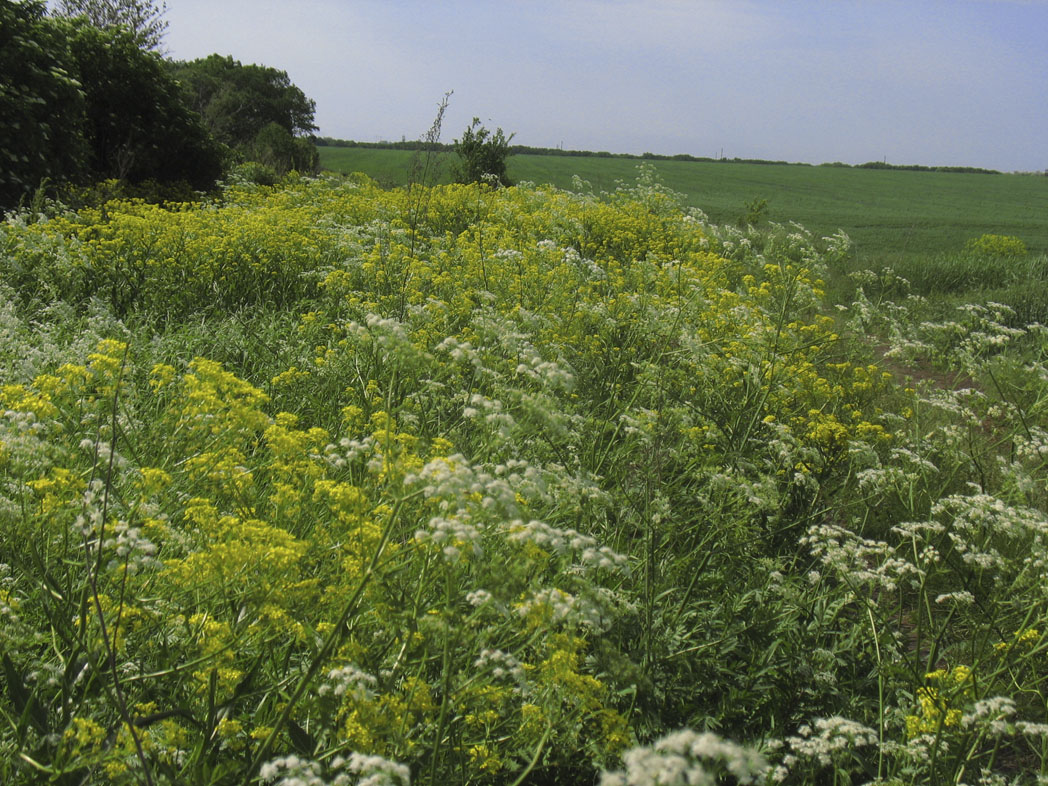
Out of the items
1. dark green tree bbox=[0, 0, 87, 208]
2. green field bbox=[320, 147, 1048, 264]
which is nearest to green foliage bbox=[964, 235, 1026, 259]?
green field bbox=[320, 147, 1048, 264]

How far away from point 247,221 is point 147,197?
6.70m

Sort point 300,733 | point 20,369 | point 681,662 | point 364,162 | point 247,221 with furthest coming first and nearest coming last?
point 364,162 < point 247,221 < point 20,369 < point 681,662 < point 300,733

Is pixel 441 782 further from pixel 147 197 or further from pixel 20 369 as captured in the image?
pixel 147 197

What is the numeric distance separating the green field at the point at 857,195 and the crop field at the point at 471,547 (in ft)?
46.0

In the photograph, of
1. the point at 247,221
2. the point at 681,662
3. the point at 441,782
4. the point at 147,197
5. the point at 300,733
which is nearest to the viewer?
the point at 300,733

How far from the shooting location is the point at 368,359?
4.41 m

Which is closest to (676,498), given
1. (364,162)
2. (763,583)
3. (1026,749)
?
(763,583)

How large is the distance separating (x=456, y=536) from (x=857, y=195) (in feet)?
174

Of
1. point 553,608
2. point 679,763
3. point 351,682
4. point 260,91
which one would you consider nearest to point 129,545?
point 351,682

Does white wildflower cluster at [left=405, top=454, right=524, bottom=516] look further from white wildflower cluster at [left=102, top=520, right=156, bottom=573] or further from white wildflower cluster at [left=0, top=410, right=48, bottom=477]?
white wildflower cluster at [left=0, top=410, right=48, bottom=477]

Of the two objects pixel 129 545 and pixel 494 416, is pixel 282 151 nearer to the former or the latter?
pixel 494 416

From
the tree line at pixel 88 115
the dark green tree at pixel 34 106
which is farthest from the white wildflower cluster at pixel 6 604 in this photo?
the dark green tree at pixel 34 106

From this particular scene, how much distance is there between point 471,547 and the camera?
1854 millimetres

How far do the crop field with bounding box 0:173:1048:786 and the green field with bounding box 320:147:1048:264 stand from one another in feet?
46.0
